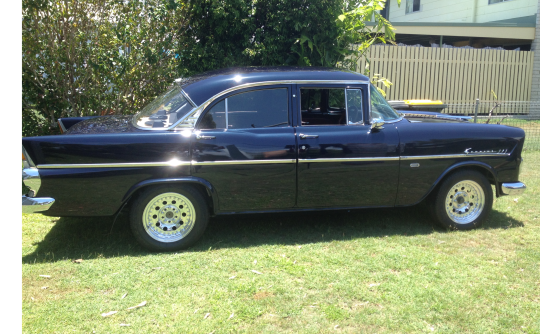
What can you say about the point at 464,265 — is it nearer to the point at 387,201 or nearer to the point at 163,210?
the point at 387,201

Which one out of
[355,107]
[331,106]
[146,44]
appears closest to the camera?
[355,107]

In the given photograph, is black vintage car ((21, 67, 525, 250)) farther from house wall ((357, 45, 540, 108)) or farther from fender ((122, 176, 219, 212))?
house wall ((357, 45, 540, 108))

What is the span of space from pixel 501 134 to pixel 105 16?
19.8 feet

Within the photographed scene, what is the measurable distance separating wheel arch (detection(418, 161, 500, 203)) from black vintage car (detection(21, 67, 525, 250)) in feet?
0.05

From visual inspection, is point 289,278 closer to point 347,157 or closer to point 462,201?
point 347,157

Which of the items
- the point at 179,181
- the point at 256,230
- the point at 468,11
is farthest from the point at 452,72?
the point at 179,181

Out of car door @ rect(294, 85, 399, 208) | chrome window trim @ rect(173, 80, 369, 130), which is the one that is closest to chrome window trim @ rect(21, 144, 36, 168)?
chrome window trim @ rect(173, 80, 369, 130)

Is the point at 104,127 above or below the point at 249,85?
below

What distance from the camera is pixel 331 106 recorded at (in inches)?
220

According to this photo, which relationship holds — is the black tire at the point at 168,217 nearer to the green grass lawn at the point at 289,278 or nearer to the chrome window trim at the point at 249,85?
the green grass lawn at the point at 289,278

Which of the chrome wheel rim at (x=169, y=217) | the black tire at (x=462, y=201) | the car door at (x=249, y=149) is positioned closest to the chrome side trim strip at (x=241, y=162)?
the car door at (x=249, y=149)

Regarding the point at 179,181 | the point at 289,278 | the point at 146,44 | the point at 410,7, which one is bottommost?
the point at 289,278

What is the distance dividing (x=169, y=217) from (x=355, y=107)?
2.39 m

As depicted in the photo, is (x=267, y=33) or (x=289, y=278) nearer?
(x=289, y=278)
